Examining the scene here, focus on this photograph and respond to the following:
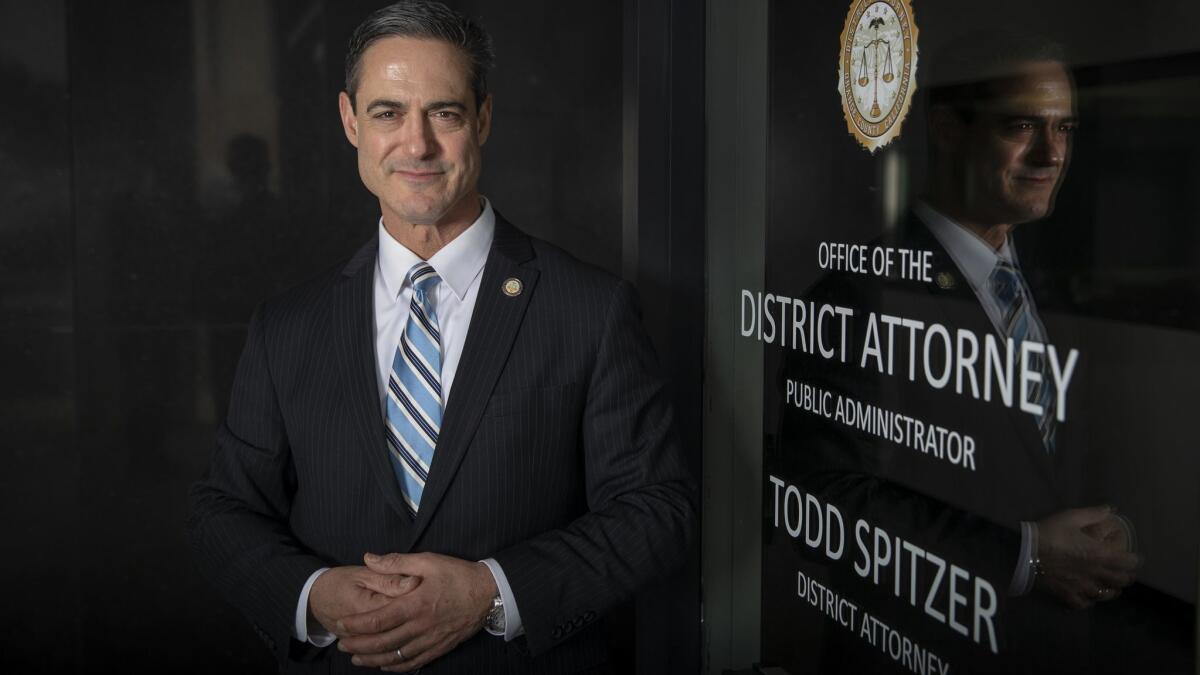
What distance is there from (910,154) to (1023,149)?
30 cm

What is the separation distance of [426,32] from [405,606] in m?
0.91

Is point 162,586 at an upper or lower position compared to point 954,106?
lower

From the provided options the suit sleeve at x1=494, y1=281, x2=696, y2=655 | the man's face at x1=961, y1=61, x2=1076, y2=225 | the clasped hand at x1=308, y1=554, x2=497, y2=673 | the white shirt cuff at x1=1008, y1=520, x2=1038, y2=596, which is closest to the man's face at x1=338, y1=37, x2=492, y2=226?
the suit sleeve at x1=494, y1=281, x2=696, y2=655

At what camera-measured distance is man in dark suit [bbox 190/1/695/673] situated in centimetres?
191

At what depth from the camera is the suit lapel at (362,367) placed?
1954 millimetres

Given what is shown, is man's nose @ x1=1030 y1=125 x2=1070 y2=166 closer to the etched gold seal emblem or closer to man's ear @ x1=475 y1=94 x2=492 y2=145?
the etched gold seal emblem

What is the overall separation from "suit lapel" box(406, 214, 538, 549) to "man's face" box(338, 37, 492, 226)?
0.16 meters

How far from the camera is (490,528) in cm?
198

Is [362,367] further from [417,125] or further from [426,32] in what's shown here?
[426,32]

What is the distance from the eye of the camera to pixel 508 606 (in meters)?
1.87

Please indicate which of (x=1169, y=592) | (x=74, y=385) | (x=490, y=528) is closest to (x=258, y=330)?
(x=490, y=528)

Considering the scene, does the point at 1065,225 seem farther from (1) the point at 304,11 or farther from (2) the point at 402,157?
(1) the point at 304,11

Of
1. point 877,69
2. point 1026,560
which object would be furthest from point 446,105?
point 1026,560

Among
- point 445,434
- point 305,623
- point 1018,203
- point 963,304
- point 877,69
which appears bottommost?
point 305,623
